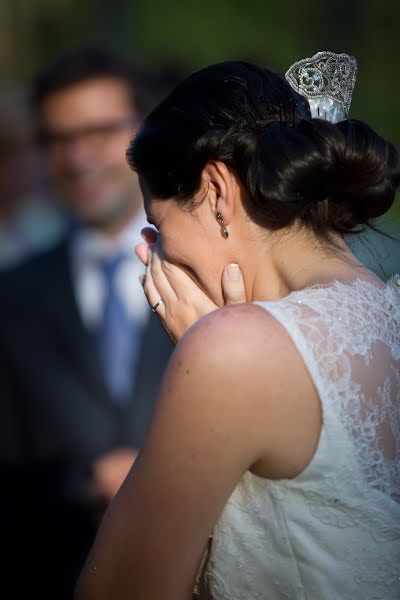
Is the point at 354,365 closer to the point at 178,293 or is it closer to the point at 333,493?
the point at 333,493

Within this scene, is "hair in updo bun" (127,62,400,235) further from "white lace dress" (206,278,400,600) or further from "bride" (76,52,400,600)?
"white lace dress" (206,278,400,600)

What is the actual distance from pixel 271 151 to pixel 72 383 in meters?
2.08

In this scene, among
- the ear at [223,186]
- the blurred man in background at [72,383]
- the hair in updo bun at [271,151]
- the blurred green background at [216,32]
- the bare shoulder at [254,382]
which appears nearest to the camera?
the bare shoulder at [254,382]

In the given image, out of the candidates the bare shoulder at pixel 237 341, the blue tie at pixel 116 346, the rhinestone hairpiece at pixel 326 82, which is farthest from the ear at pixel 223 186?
the blue tie at pixel 116 346

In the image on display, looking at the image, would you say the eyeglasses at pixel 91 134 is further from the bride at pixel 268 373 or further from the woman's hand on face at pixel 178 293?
the bride at pixel 268 373

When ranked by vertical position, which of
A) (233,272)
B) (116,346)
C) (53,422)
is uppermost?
(233,272)

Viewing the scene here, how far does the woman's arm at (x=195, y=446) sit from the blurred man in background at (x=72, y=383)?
1616 millimetres

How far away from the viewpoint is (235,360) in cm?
181

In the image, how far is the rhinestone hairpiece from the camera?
2.30 meters

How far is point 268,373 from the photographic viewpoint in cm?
182

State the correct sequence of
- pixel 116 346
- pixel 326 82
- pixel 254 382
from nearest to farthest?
pixel 254 382
pixel 326 82
pixel 116 346

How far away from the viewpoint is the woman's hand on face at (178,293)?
229cm

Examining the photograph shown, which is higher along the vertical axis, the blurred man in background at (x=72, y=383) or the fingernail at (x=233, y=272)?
the fingernail at (x=233, y=272)

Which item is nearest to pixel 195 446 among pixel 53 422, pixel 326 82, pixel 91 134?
pixel 326 82
